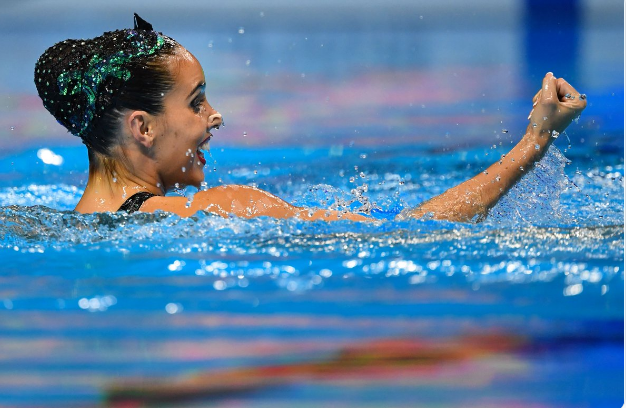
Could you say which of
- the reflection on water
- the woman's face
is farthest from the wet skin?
the reflection on water

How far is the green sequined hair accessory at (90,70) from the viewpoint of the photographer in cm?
164

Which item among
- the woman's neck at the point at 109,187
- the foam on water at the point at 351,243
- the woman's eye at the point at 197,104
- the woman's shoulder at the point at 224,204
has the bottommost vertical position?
the foam on water at the point at 351,243

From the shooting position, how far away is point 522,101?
399 centimetres

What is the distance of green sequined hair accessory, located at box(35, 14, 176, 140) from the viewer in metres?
1.64

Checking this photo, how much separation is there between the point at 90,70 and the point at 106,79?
4 centimetres

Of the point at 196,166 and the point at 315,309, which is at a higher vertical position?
the point at 196,166

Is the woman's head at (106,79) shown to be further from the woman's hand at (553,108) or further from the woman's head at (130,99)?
the woman's hand at (553,108)

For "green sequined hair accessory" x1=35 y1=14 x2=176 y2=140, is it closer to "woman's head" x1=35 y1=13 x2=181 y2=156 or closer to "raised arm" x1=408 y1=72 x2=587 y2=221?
"woman's head" x1=35 y1=13 x2=181 y2=156

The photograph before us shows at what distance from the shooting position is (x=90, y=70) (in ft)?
5.39

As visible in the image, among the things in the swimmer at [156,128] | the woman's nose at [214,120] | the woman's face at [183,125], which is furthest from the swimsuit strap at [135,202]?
the woman's nose at [214,120]

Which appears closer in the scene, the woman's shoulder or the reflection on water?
the reflection on water

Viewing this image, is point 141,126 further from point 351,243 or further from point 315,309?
point 315,309

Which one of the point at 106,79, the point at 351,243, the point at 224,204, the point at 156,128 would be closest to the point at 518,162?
the point at 351,243

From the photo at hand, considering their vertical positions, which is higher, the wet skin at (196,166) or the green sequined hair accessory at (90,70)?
the green sequined hair accessory at (90,70)
